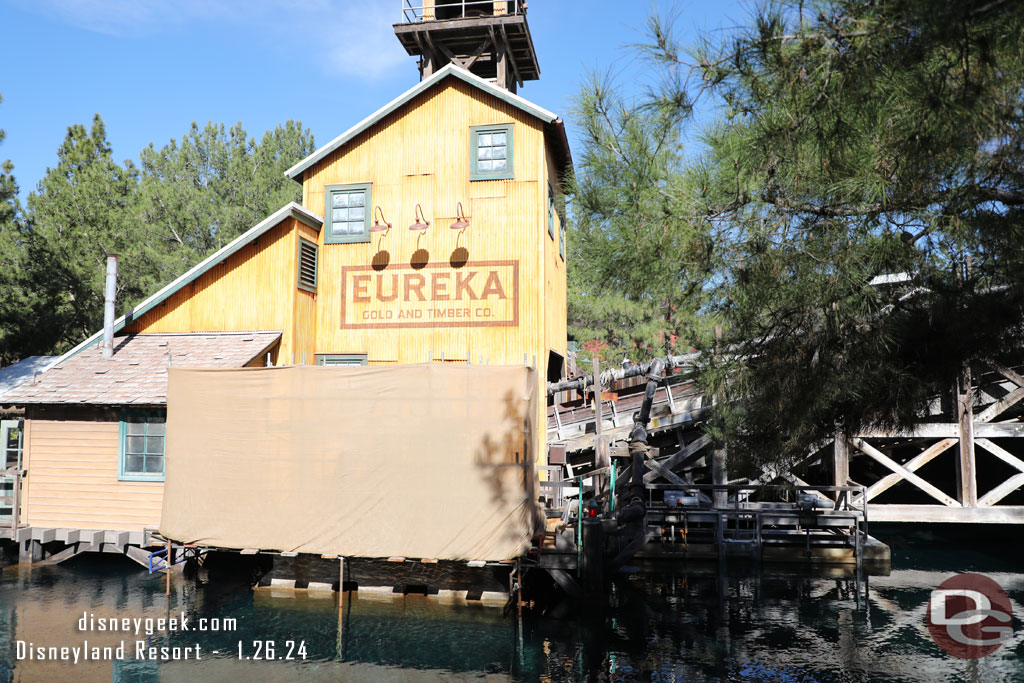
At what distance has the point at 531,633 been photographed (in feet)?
38.9

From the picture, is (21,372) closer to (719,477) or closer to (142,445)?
(142,445)

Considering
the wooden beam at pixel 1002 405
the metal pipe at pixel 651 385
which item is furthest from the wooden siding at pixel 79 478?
the wooden beam at pixel 1002 405

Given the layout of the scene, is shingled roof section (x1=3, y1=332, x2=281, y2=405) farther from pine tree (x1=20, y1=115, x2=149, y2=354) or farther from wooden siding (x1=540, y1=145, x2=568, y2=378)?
pine tree (x1=20, y1=115, x2=149, y2=354)

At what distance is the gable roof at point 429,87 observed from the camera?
16.9m

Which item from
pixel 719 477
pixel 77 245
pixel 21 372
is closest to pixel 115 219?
pixel 77 245

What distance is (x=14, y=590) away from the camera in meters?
14.1

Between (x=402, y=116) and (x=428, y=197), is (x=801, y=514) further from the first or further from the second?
(x=402, y=116)

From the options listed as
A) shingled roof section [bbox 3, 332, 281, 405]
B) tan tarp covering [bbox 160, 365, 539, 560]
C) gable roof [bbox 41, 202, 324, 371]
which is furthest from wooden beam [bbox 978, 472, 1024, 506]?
gable roof [bbox 41, 202, 324, 371]

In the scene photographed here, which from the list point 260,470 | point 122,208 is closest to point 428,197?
point 260,470

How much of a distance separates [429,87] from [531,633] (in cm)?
1260

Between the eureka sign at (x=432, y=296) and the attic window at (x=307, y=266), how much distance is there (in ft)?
2.35

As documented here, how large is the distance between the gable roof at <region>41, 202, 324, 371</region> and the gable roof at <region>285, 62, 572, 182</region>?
4.30ft

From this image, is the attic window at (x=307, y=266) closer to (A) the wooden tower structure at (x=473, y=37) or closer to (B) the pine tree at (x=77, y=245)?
(A) the wooden tower structure at (x=473, y=37)

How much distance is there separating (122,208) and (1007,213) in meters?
38.3
